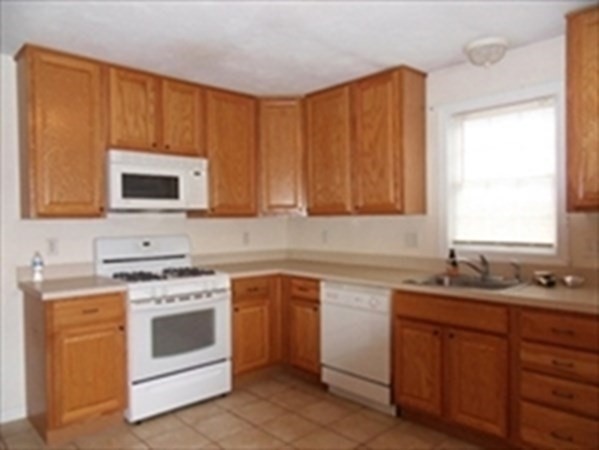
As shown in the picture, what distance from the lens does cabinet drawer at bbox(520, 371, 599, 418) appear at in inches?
84.4

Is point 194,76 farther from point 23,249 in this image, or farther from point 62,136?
point 23,249

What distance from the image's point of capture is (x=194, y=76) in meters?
3.42

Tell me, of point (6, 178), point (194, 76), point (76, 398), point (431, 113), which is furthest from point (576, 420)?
point (6, 178)

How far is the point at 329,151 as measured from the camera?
3752 mm

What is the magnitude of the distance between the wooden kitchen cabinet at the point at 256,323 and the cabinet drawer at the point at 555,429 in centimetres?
196

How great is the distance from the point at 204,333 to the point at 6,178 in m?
1.68

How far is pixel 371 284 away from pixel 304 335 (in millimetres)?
864

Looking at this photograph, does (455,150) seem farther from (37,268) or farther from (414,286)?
(37,268)

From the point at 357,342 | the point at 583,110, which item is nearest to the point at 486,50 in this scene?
the point at 583,110

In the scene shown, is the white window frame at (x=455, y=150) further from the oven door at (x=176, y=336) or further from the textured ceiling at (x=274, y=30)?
the oven door at (x=176, y=336)

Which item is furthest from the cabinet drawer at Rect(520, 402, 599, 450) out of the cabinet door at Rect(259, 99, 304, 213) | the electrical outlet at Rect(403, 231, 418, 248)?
the cabinet door at Rect(259, 99, 304, 213)

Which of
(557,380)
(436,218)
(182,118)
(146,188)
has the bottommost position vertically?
(557,380)

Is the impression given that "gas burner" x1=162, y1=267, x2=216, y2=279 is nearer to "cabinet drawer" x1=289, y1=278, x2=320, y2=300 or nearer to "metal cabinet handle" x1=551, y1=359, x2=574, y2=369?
"cabinet drawer" x1=289, y1=278, x2=320, y2=300

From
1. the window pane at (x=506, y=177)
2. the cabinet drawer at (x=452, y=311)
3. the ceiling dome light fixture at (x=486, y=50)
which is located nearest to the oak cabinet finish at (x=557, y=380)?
the cabinet drawer at (x=452, y=311)
